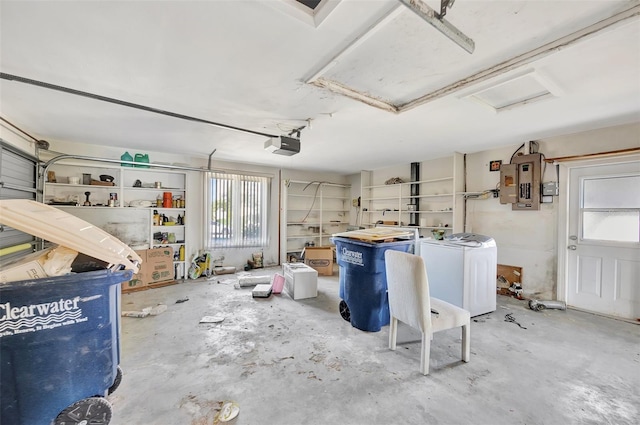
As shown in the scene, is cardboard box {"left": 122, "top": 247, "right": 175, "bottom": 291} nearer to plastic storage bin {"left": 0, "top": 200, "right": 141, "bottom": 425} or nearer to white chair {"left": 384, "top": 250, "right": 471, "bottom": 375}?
plastic storage bin {"left": 0, "top": 200, "right": 141, "bottom": 425}

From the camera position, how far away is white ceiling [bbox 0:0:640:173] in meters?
1.43

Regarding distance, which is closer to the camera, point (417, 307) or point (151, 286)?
point (417, 307)

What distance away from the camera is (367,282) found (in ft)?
9.15

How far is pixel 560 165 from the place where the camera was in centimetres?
374

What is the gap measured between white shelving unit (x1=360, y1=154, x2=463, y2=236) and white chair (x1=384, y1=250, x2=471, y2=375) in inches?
114

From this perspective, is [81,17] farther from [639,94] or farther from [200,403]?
[639,94]

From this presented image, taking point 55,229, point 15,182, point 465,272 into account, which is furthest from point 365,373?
point 15,182

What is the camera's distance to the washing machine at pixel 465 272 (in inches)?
129

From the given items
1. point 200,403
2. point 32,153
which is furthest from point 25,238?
point 200,403

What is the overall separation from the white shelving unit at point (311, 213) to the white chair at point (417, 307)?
14.0ft

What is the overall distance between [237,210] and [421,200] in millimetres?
4141

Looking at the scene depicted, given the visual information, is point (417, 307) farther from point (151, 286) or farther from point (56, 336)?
point (151, 286)

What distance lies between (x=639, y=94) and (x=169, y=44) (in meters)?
4.10

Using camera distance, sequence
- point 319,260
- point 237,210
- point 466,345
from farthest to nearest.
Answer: point 237,210, point 319,260, point 466,345
